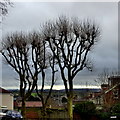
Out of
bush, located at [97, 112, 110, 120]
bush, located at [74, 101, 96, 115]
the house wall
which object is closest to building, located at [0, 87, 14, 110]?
the house wall

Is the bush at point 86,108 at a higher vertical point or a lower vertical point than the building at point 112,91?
lower

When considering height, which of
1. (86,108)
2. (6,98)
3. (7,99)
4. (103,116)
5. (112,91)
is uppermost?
(112,91)

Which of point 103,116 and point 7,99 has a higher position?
point 7,99

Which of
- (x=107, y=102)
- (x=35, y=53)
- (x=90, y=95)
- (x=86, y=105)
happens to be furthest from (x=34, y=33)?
(x=90, y=95)

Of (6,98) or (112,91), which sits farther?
(112,91)

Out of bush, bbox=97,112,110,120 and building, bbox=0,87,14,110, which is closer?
bush, bbox=97,112,110,120

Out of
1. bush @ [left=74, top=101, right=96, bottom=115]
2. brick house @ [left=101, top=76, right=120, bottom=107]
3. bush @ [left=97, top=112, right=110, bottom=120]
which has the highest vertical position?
brick house @ [left=101, top=76, right=120, bottom=107]

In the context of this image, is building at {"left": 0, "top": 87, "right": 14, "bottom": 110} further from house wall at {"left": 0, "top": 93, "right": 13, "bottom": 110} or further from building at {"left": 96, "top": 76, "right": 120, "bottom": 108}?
building at {"left": 96, "top": 76, "right": 120, "bottom": 108}

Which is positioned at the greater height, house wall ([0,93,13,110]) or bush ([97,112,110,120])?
house wall ([0,93,13,110])

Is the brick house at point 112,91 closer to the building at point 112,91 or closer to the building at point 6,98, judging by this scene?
the building at point 112,91

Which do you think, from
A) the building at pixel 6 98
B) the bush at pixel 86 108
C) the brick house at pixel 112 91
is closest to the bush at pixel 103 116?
the bush at pixel 86 108

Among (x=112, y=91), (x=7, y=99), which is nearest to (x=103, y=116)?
(x=112, y=91)

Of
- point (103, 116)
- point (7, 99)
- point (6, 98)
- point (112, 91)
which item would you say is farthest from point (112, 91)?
point (6, 98)

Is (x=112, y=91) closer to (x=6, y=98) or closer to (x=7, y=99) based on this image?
(x=7, y=99)
